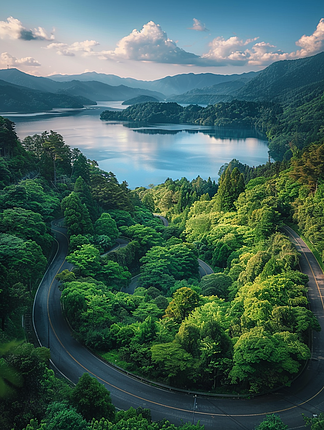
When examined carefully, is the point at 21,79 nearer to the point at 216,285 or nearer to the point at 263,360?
the point at 216,285

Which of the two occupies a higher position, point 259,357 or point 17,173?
point 17,173

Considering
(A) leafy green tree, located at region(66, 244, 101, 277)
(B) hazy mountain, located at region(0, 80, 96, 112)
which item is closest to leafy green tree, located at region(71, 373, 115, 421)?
(A) leafy green tree, located at region(66, 244, 101, 277)

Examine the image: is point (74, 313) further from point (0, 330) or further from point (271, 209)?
point (271, 209)

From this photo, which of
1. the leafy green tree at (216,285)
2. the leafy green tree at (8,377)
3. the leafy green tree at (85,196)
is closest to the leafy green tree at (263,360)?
the leafy green tree at (8,377)

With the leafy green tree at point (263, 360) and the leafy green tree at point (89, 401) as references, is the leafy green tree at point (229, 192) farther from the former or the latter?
the leafy green tree at point (89, 401)

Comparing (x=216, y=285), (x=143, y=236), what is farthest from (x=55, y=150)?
(x=216, y=285)

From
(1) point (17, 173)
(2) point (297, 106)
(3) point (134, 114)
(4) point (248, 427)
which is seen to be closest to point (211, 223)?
(1) point (17, 173)
